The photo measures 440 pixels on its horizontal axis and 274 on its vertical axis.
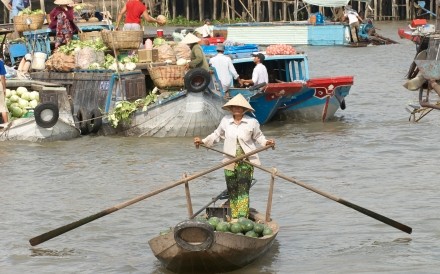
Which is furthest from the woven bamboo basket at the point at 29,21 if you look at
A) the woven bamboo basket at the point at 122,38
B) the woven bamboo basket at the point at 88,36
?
the woven bamboo basket at the point at 122,38

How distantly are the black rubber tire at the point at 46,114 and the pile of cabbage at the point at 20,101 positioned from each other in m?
0.60

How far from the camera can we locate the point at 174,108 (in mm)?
16109

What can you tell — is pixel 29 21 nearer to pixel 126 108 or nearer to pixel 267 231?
pixel 126 108

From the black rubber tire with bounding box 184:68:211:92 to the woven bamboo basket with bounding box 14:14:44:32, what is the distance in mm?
4767

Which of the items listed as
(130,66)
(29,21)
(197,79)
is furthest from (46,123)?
(29,21)

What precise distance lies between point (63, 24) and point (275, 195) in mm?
6914

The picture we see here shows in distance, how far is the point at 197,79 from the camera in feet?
52.0

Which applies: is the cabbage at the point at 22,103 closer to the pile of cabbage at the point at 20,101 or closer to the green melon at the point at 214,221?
the pile of cabbage at the point at 20,101

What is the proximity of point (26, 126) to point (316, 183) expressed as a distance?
4851mm

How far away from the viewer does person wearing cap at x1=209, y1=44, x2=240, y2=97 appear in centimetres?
1700

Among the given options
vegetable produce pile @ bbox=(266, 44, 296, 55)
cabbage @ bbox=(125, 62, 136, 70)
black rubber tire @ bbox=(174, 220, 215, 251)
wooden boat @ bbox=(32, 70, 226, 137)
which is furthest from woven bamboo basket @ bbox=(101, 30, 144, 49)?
black rubber tire @ bbox=(174, 220, 215, 251)

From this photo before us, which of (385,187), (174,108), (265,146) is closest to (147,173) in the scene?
(174,108)

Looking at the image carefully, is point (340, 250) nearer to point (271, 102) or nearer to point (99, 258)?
point (99, 258)

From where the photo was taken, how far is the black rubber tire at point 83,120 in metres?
17.0
